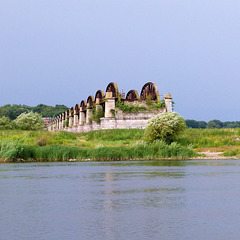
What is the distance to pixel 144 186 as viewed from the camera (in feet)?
75.0

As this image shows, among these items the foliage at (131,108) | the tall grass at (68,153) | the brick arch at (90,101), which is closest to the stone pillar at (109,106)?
the foliage at (131,108)

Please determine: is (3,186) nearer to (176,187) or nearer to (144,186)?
(144,186)

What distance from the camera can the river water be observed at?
13273mm

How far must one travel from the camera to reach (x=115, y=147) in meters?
43.8

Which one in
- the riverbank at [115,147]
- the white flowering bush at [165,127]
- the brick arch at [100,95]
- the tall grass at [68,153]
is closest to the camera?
the tall grass at [68,153]

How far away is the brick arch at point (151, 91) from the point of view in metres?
78.5

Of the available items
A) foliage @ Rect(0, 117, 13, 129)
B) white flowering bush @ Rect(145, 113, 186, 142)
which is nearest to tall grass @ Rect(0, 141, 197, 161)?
white flowering bush @ Rect(145, 113, 186, 142)

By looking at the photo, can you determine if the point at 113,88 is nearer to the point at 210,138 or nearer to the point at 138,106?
the point at 138,106

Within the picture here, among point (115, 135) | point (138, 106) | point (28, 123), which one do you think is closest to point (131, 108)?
point (138, 106)

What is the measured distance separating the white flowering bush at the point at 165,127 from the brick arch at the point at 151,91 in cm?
2400

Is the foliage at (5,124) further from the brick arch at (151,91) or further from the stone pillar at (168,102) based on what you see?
the stone pillar at (168,102)

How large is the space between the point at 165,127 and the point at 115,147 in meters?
9.13

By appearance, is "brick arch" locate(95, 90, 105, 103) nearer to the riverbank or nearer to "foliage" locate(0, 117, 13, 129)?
"foliage" locate(0, 117, 13, 129)

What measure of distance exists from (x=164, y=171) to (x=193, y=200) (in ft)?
38.7
